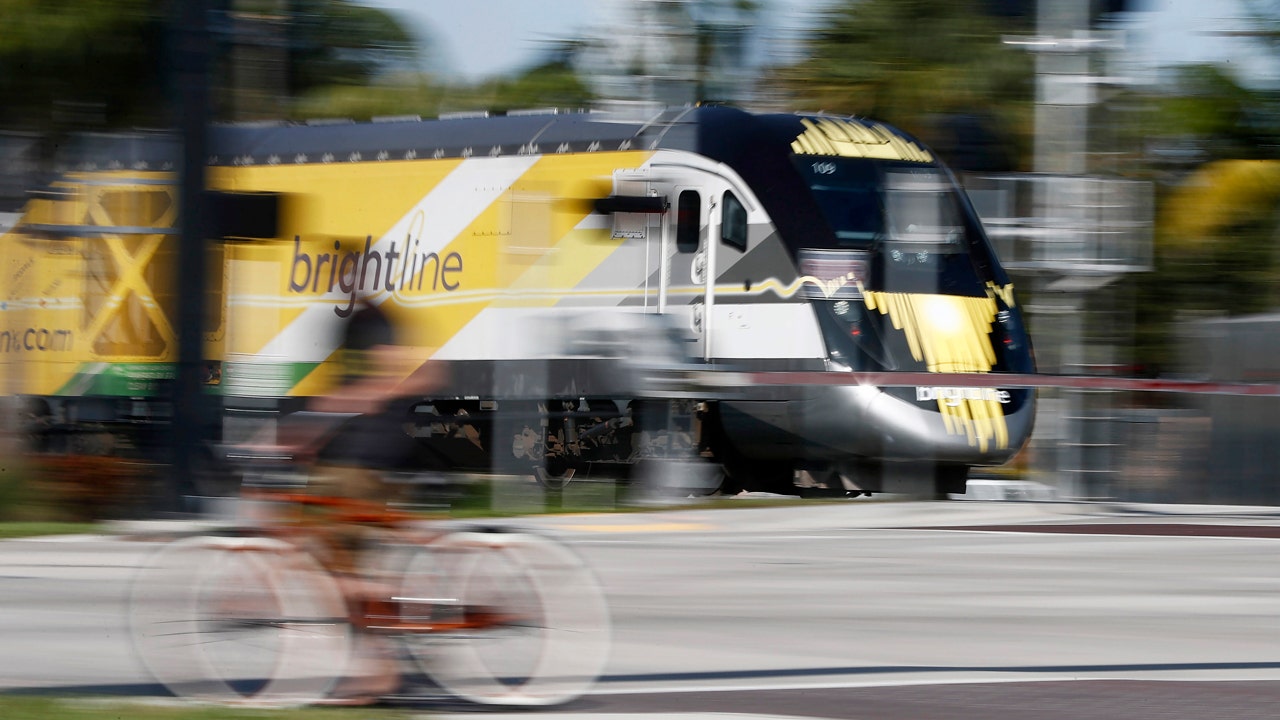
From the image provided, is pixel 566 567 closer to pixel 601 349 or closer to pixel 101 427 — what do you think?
pixel 601 349

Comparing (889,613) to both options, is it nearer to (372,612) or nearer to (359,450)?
(372,612)

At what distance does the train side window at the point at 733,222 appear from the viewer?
665 inches

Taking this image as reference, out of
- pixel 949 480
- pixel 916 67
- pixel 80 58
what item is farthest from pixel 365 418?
pixel 916 67

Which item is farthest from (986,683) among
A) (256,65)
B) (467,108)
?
(467,108)

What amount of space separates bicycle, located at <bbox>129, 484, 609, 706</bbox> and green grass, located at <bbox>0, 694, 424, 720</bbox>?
91 mm

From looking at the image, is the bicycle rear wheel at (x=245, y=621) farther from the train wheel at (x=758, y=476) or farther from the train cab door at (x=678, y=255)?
the train wheel at (x=758, y=476)

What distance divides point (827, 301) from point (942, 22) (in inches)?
481

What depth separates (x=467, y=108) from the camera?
33656mm

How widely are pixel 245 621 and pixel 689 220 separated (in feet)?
35.9

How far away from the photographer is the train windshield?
16938mm

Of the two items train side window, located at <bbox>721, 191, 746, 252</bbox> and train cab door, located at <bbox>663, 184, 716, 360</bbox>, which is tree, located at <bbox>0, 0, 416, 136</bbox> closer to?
train cab door, located at <bbox>663, 184, 716, 360</bbox>

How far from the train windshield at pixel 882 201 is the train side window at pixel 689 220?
98 centimetres

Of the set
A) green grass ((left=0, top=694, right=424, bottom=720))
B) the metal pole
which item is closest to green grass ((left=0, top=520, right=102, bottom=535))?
the metal pole

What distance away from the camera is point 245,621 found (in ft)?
21.7
